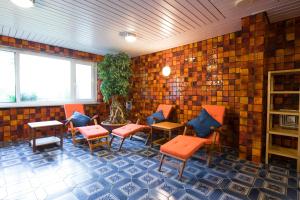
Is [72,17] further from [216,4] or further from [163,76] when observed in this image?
[163,76]

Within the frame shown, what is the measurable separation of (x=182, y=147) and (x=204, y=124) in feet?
2.96

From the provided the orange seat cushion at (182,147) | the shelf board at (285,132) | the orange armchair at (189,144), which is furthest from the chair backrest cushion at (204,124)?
the shelf board at (285,132)

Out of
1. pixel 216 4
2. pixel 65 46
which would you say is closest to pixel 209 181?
pixel 216 4

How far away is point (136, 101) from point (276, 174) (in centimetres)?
404

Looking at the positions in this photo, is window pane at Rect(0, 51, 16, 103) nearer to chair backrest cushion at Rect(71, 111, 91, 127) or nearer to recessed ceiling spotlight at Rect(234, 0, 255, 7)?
chair backrest cushion at Rect(71, 111, 91, 127)

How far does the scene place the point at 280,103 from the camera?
279 cm

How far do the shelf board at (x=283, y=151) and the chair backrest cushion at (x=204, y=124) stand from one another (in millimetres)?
913

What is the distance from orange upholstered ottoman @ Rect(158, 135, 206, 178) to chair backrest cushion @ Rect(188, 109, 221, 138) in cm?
39

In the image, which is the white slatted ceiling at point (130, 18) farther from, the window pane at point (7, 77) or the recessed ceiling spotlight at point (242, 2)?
the window pane at point (7, 77)

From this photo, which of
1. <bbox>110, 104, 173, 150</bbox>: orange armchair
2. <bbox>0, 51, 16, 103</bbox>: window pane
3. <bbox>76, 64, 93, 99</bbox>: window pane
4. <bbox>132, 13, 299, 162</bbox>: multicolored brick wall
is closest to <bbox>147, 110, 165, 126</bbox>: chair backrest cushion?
<bbox>110, 104, 173, 150</bbox>: orange armchair

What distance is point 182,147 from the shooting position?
7.73 ft

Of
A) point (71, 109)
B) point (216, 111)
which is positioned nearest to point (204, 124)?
point (216, 111)

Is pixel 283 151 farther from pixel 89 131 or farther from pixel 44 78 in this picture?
pixel 44 78

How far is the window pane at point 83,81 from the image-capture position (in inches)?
187
